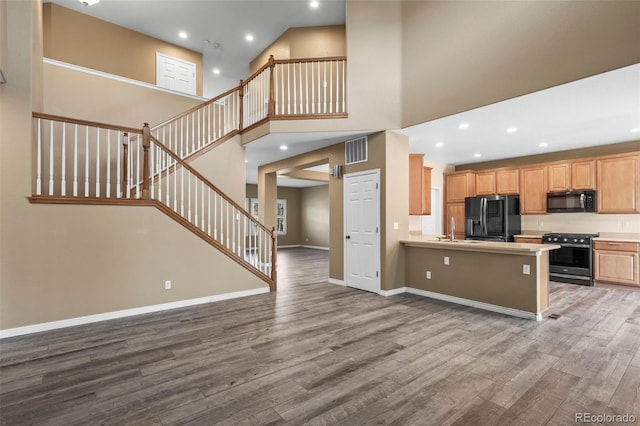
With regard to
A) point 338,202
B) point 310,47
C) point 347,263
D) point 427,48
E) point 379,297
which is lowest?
point 379,297

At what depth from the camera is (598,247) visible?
19.0 ft

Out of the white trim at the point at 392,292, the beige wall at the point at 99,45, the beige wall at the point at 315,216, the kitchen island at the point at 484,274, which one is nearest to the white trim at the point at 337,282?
the white trim at the point at 392,292

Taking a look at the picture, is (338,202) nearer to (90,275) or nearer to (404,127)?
(404,127)

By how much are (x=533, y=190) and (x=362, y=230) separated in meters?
4.43

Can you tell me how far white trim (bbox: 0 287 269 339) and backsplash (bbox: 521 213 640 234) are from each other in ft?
21.7

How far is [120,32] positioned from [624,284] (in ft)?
37.4

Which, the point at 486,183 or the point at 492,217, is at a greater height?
the point at 486,183

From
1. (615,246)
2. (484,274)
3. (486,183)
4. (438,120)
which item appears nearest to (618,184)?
(615,246)

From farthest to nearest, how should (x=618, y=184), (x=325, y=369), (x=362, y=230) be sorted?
(x=618, y=184), (x=362, y=230), (x=325, y=369)

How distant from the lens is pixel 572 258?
19.9ft

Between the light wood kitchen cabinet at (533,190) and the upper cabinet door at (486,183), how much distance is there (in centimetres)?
60

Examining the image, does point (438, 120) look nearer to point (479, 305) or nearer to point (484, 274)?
point (484, 274)

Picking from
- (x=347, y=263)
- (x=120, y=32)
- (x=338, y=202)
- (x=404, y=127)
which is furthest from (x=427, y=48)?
(x=120, y=32)

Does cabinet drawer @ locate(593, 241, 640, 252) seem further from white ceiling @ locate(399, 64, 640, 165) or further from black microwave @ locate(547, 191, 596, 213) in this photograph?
white ceiling @ locate(399, 64, 640, 165)
